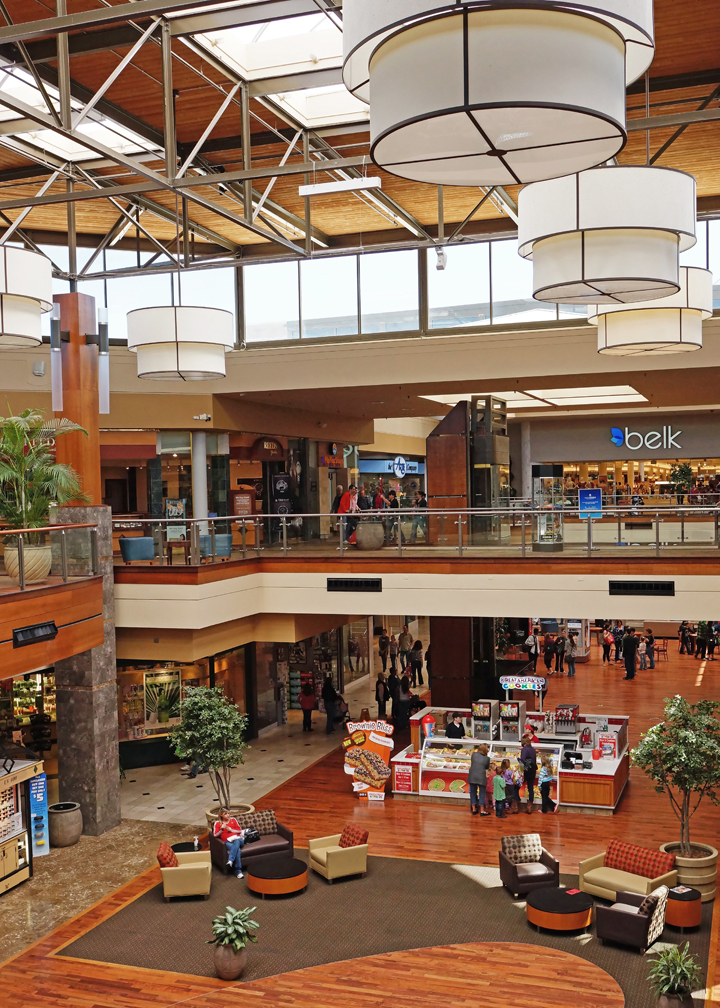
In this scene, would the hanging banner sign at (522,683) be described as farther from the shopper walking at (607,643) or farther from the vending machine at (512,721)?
the shopper walking at (607,643)

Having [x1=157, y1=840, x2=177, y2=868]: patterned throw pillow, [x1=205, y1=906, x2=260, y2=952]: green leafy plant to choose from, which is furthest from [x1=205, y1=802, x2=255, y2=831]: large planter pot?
[x1=205, y1=906, x2=260, y2=952]: green leafy plant

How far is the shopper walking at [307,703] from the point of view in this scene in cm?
2271

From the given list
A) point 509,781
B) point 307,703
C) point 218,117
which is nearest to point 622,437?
point 307,703

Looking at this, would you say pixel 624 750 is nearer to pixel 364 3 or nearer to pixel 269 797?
pixel 269 797

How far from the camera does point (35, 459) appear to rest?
1516 centimetres

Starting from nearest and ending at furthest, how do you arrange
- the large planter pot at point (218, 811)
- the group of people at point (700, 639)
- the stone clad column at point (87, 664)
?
the large planter pot at point (218, 811) → the stone clad column at point (87, 664) → the group of people at point (700, 639)

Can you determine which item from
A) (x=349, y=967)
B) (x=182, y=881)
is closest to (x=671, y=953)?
(x=349, y=967)


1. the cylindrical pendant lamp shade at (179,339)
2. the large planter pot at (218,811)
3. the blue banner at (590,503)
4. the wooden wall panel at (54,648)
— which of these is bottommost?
the large planter pot at (218,811)

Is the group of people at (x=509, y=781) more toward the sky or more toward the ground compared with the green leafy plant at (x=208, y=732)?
more toward the ground

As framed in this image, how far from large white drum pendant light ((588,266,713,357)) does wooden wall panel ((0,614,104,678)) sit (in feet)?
30.3

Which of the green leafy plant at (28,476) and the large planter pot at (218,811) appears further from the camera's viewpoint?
the large planter pot at (218,811)

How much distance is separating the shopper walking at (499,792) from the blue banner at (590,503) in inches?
198

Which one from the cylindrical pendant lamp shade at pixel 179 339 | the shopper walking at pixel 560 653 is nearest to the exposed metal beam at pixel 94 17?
the cylindrical pendant lamp shade at pixel 179 339

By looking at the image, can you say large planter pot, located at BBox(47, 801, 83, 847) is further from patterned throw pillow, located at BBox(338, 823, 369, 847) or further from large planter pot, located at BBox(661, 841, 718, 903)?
large planter pot, located at BBox(661, 841, 718, 903)
